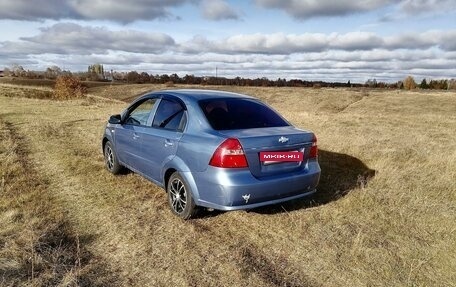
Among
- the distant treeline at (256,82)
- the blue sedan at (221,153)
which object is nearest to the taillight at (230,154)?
the blue sedan at (221,153)

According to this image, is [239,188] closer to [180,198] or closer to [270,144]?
[270,144]

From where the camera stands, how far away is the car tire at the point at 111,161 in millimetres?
6406

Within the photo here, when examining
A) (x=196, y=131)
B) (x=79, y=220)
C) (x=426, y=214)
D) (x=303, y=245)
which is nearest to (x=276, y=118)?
(x=196, y=131)

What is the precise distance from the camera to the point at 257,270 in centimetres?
344

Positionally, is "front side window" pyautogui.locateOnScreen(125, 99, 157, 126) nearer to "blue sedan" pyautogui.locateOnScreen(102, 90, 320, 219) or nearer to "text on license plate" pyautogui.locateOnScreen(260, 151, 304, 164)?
"blue sedan" pyautogui.locateOnScreen(102, 90, 320, 219)

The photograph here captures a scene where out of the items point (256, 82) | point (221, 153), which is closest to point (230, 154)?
point (221, 153)

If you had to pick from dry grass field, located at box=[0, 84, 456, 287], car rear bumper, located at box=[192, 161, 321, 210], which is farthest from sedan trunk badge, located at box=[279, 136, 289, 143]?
dry grass field, located at box=[0, 84, 456, 287]

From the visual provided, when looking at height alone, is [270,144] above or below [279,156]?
above

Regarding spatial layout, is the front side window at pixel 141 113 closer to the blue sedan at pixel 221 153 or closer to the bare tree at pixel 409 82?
the blue sedan at pixel 221 153

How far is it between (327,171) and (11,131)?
9.40 m

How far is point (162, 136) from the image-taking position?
480cm

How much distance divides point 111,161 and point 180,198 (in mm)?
2569

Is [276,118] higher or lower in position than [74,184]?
higher

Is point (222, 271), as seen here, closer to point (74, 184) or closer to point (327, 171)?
point (74, 184)
